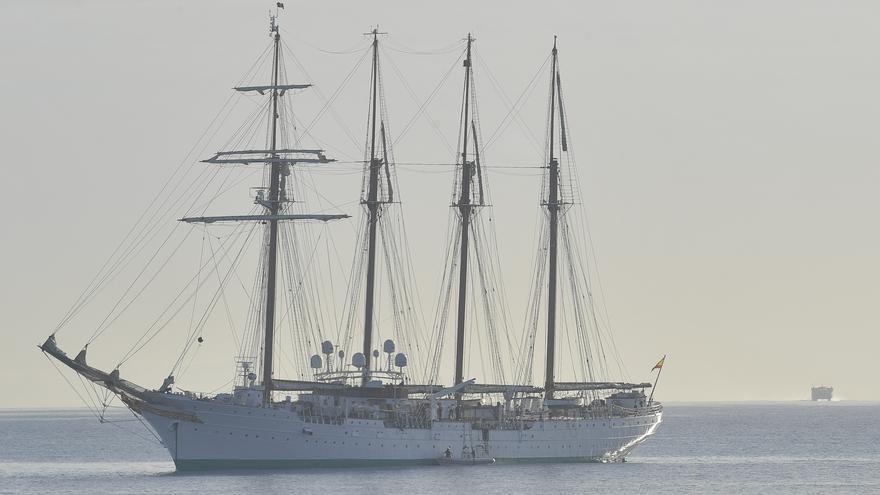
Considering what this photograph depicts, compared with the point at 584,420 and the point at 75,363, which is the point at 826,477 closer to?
→ the point at 584,420

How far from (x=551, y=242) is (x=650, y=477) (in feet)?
84.6

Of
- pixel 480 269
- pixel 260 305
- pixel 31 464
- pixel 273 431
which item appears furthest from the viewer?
pixel 31 464

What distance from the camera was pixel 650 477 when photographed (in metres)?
140

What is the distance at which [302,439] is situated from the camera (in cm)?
13200

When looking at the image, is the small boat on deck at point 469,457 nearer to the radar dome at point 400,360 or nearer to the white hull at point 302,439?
the white hull at point 302,439

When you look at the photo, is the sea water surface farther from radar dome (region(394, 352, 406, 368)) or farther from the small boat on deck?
radar dome (region(394, 352, 406, 368))

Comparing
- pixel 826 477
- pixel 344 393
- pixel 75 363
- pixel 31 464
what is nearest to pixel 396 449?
pixel 344 393

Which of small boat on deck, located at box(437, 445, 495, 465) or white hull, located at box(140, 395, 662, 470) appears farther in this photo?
small boat on deck, located at box(437, 445, 495, 465)

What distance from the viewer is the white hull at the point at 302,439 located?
130 meters

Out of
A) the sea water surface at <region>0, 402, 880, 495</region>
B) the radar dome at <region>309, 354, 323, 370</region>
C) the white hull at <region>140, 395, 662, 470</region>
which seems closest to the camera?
the sea water surface at <region>0, 402, 880, 495</region>

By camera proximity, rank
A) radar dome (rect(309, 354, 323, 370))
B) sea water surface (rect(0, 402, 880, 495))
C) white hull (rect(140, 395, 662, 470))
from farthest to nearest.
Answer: radar dome (rect(309, 354, 323, 370)) < white hull (rect(140, 395, 662, 470)) < sea water surface (rect(0, 402, 880, 495))

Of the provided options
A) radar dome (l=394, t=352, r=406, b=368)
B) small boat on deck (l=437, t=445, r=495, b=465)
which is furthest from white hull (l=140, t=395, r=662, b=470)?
radar dome (l=394, t=352, r=406, b=368)

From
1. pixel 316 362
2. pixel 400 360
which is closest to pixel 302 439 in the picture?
pixel 316 362

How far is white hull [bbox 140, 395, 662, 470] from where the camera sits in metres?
130
